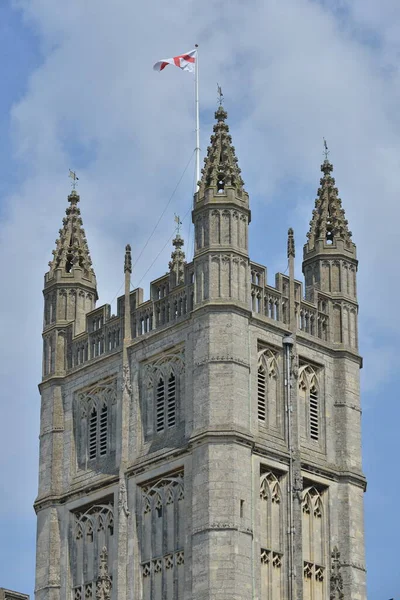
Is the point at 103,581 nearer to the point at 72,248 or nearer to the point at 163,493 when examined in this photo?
the point at 163,493

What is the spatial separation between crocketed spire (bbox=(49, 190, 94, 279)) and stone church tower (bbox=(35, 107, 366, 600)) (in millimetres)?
1823

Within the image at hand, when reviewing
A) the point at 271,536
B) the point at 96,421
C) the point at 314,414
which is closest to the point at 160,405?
the point at 96,421

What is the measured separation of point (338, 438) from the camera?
2896 inches

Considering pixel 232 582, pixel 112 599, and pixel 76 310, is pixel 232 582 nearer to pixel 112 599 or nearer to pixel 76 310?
pixel 112 599

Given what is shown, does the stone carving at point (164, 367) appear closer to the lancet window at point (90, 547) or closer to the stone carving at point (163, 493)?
the stone carving at point (163, 493)

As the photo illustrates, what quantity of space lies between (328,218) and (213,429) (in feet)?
37.2

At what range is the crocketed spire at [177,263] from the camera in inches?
2913

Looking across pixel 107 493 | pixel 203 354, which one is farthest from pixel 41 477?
pixel 203 354

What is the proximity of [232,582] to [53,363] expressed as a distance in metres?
12.7

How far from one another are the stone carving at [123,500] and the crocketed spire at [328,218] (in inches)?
428

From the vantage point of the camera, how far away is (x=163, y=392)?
72562mm

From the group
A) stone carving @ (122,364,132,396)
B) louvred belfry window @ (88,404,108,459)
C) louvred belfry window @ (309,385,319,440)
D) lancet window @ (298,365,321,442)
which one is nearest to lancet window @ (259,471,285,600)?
lancet window @ (298,365,321,442)

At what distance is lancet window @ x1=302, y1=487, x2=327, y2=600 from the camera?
2788 inches

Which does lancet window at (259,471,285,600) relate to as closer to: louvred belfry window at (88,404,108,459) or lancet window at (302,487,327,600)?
lancet window at (302,487,327,600)
